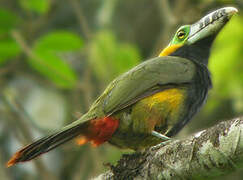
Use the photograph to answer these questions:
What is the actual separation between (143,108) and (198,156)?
875 millimetres

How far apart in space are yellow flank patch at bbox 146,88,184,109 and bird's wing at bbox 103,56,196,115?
0.12ft

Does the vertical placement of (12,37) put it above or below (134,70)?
above

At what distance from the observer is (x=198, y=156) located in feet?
8.04

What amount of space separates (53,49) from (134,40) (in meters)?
3.67

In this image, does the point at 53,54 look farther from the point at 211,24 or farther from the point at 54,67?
the point at 211,24

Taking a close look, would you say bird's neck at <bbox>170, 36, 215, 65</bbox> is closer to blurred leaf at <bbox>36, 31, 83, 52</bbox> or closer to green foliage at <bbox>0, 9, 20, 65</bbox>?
blurred leaf at <bbox>36, 31, 83, 52</bbox>

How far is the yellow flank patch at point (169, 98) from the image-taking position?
3.30 metres

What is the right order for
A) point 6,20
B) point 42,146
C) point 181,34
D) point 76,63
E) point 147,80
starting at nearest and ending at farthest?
point 42,146 < point 147,80 < point 181,34 < point 6,20 < point 76,63

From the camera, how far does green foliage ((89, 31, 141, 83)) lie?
16.2ft

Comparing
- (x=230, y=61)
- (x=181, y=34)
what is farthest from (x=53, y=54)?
(x=230, y=61)

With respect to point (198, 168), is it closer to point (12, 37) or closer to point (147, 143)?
point (147, 143)

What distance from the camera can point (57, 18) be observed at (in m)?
7.57

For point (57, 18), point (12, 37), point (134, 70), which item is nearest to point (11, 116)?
point (12, 37)

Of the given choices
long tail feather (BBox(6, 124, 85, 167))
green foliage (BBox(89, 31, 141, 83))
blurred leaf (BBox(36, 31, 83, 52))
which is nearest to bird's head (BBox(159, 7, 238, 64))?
blurred leaf (BBox(36, 31, 83, 52))
